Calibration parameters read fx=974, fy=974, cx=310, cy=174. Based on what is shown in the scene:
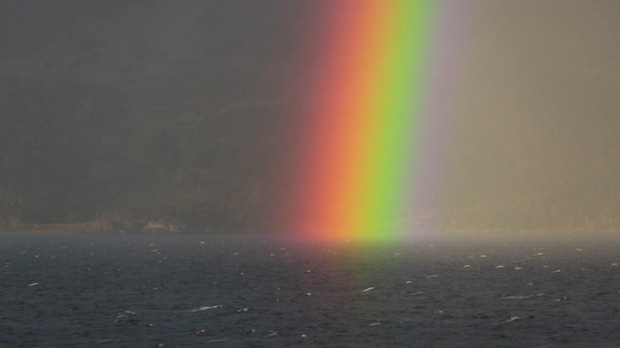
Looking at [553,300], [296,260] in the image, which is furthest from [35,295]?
[296,260]

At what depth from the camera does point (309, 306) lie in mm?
100812

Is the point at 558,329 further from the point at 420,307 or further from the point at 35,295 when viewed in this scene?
the point at 35,295

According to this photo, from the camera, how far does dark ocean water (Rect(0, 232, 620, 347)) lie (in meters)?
77.4

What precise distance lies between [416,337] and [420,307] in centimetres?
2118

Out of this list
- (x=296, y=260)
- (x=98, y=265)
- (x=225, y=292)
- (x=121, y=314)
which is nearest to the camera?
(x=121, y=314)

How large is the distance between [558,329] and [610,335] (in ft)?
16.0

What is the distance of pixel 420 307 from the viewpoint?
9938cm

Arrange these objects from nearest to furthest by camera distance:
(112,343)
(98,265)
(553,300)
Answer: (112,343)
(553,300)
(98,265)

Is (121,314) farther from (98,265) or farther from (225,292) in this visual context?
(98,265)

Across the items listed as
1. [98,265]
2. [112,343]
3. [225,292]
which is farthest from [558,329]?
[98,265]

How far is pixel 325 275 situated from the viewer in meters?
148

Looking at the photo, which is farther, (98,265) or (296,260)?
(296,260)

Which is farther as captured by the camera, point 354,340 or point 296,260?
point 296,260

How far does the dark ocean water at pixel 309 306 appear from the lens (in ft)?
254
